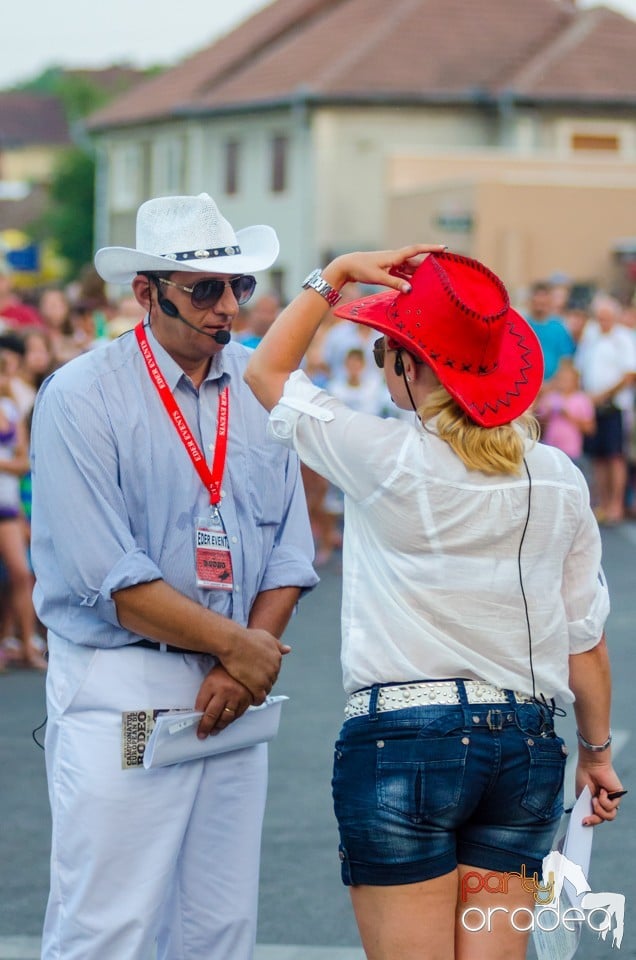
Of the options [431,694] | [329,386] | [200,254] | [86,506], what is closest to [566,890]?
[431,694]

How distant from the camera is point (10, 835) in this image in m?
6.14

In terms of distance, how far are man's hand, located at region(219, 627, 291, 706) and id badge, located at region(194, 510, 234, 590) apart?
0.42ft

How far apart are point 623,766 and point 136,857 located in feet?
12.5

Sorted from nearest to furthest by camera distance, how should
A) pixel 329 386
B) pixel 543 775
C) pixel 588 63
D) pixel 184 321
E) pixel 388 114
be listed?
1. pixel 543 775
2. pixel 184 321
3. pixel 329 386
4. pixel 388 114
5. pixel 588 63

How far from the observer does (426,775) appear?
3104 millimetres

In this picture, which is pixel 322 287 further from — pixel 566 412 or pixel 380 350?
pixel 566 412

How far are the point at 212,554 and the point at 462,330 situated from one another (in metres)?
0.83

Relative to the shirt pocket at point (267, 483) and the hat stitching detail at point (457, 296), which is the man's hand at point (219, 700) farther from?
the hat stitching detail at point (457, 296)

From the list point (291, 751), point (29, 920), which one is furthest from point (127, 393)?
point (291, 751)

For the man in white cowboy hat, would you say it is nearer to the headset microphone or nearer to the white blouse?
the headset microphone

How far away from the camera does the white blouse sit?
3104mm

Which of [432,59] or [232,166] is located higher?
[432,59]

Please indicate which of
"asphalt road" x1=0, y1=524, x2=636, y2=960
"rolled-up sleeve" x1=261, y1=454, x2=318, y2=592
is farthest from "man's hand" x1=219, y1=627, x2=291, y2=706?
"asphalt road" x1=0, y1=524, x2=636, y2=960

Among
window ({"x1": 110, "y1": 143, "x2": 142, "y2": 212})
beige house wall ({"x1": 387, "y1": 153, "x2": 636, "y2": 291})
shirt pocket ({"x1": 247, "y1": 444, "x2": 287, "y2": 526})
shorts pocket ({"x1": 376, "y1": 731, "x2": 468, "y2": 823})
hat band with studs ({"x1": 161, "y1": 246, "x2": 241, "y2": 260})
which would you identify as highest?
hat band with studs ({"x1": 161, "y1": 246, "x2": 241, "y2": 260})
